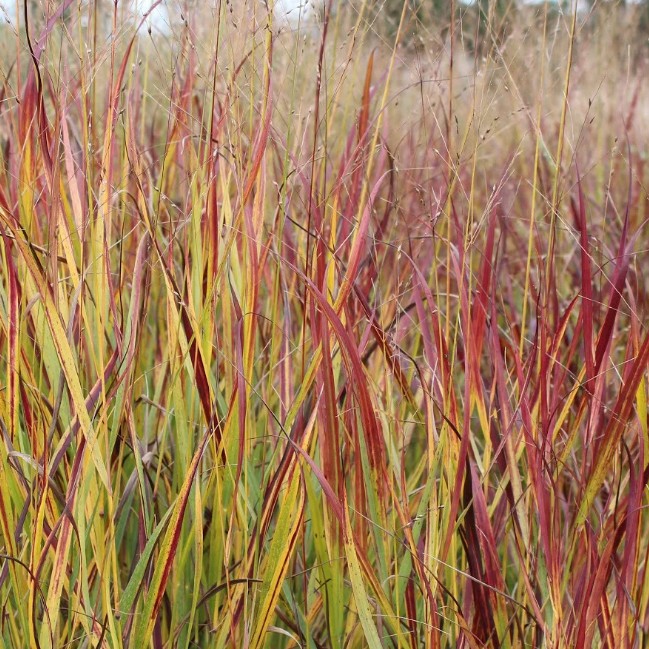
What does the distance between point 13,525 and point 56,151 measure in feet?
1.41

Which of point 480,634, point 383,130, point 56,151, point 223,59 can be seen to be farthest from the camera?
point 383,130

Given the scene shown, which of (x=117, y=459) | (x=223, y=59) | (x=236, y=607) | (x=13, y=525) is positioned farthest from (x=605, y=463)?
(x=223, y=59)

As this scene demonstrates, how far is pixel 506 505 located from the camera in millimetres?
1019

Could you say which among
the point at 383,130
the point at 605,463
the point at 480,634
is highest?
the point at 383,130

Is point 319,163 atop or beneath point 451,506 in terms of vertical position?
atop

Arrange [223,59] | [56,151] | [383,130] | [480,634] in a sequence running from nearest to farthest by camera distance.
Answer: [56,151], [480,634], [223,59], [383,130]

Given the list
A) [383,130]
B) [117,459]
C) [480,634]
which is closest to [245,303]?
[117,459]

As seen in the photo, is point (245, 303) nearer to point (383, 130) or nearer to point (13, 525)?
point (13, 525)

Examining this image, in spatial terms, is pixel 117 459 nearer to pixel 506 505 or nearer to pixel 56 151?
pixel 56 151

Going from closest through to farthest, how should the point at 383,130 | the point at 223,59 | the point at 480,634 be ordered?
the point at 480,634, the point at 223,59, the point at 383,130

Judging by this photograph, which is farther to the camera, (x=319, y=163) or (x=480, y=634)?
(x=319, y=163)

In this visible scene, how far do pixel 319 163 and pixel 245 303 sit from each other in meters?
0.35

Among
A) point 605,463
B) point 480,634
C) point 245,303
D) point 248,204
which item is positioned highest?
point 248,204

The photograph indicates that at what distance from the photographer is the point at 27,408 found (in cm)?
93
